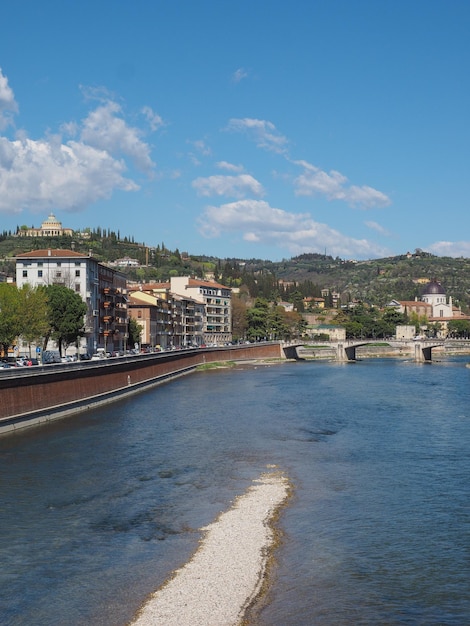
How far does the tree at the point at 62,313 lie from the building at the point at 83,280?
1451 centimetres

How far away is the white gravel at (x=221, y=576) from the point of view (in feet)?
66.4

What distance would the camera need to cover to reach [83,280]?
11981 cm

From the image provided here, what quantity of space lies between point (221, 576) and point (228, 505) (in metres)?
8.74

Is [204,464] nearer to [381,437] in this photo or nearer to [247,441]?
[247,441]

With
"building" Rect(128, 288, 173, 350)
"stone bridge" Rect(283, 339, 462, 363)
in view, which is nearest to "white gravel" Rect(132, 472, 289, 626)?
"building" Rect(128, 288, 173, 350)

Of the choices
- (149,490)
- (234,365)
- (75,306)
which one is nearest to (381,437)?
(149,490)

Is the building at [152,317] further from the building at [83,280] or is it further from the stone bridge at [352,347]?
the stone bridge at [352,347]

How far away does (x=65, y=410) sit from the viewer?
202 ft

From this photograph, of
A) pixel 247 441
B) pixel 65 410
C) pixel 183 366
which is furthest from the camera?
pixel 183 366

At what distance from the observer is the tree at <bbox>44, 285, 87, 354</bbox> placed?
97.9 m

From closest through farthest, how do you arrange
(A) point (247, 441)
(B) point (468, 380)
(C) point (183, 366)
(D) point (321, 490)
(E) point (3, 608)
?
1. (E) point (3, 608)
2. (D) point (321, 490)
3. (A) point (247, 441)
4. (B) point (468, 380)
5. (C) point (183, 366)

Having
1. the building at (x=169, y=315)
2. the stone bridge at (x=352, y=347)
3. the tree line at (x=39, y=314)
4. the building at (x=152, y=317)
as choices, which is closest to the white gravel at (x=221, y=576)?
the tree line at (x=39, y=314)

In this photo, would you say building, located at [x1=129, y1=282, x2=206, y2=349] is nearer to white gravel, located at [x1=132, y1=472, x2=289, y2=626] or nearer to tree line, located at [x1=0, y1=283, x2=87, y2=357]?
tree line, located at [x1=0, y1=283, x2=87, y2=357]

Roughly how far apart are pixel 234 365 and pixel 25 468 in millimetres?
108442
